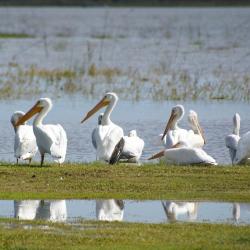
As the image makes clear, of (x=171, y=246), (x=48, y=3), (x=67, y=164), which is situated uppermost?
(x=171, y=246)

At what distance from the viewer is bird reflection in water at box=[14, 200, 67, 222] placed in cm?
1034

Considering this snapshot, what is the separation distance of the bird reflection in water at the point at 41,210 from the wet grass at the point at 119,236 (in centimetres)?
34

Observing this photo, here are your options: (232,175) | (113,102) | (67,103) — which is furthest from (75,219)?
(67,103)

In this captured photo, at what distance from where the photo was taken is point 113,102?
1709 cm

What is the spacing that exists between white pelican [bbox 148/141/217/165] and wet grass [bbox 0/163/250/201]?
0.37m

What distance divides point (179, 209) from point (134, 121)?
35.2ft

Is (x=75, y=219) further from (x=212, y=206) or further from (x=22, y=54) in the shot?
(x=22, y=54)

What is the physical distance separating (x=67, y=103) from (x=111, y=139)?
30.9ft

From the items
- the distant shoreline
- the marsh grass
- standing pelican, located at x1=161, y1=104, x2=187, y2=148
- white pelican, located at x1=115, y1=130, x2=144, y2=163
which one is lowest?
the distant shoreline

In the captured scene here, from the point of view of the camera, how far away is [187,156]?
14383 millimetres

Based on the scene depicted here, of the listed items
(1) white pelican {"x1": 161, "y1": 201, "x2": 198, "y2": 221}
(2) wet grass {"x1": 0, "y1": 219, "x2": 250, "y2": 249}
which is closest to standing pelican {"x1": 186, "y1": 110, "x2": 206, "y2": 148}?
(1) white pelican {"x1": 161, "y1": 201, "x2": 198, "y2": 221}

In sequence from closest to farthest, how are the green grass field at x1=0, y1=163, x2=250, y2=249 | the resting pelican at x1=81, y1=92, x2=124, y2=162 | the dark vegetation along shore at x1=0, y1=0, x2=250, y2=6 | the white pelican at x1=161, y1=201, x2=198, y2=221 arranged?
1. the green grass field at x1=0, y1=163, x2=250, y2=249
2. the white pelican at x1=161, y1=201, x2=198, y2=221
3. the resting pelican at x1=81, y1=92, x2=124, y2=162
4. the dark vegetation along shore at x1=0, y1=0, x2=250, y2=6

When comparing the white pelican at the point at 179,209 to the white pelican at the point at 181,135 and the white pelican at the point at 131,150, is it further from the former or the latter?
the white pelican at the point at 181,135

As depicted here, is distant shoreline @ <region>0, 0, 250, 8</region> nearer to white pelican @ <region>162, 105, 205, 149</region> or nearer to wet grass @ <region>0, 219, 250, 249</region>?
white pelican @ <region>162, 105, 205, 149</region>
